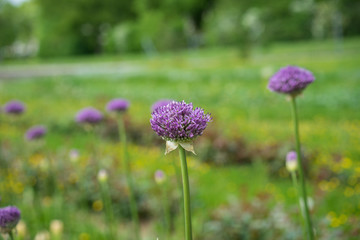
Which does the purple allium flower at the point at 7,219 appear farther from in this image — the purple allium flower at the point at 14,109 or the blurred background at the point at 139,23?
the blurred background at the point at 139,23

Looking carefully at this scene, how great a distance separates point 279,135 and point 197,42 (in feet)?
79.8

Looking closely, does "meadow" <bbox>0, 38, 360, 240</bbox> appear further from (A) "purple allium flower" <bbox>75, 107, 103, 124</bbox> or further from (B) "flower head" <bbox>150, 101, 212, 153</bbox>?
(B) "flower head" <bbox>150, 101, 212, 153</bbox>

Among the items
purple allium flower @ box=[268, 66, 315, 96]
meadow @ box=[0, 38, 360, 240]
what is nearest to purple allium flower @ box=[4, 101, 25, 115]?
meadow @ box=[0, 38, 360, 240]

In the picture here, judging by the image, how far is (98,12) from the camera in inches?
1241

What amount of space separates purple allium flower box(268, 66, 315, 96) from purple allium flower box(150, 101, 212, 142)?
0.63 m

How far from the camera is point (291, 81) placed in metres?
1.49

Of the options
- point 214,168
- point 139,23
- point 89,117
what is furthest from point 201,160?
point 139,23

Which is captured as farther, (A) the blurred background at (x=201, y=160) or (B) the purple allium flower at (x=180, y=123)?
(A) the blurred background at (x=201, y=160)

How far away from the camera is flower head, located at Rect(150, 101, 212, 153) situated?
3.12 feet

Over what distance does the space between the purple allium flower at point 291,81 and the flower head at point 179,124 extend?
0.63m

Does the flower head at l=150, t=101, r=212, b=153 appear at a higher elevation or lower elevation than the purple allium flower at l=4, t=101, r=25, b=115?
higher

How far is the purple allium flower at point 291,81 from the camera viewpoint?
4.88ft

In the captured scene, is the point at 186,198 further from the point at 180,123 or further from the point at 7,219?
the point at 7,219

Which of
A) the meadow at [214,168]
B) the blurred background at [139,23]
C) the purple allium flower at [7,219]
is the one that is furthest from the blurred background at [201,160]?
the blurred background at [139,23]
